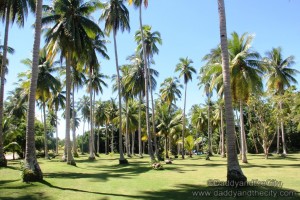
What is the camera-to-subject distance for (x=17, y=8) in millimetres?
24719

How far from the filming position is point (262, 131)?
40.7m

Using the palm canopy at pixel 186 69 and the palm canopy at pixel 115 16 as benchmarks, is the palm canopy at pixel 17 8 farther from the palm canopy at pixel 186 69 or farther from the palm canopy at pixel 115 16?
the palm canopy at pixel 186 69

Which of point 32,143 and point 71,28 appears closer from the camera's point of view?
point 32,143

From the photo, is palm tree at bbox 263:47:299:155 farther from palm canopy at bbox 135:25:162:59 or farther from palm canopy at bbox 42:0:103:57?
palm canopy at bbox 42:0:103:57

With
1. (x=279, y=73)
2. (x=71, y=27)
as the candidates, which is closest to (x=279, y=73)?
(x=279, y=73)

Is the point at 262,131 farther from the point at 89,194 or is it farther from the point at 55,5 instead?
the point at 89,194

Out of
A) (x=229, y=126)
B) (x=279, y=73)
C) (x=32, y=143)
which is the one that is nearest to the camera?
(x=229, y=126)

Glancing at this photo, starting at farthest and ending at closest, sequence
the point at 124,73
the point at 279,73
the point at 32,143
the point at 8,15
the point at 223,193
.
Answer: the point at 124,73 < the point at 279,73 < the point at 8,15 < the point at 32,143 < the point at 223,193

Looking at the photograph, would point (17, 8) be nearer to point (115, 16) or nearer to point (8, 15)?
point (8, 15)

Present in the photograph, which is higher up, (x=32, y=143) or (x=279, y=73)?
(x=279, y=73)

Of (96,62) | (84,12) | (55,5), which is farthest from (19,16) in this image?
(96,62)

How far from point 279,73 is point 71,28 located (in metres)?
29.9

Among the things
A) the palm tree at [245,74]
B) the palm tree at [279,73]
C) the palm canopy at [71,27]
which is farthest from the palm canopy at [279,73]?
the palm canopy at [71,27]

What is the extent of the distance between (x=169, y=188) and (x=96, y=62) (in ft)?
72.7
